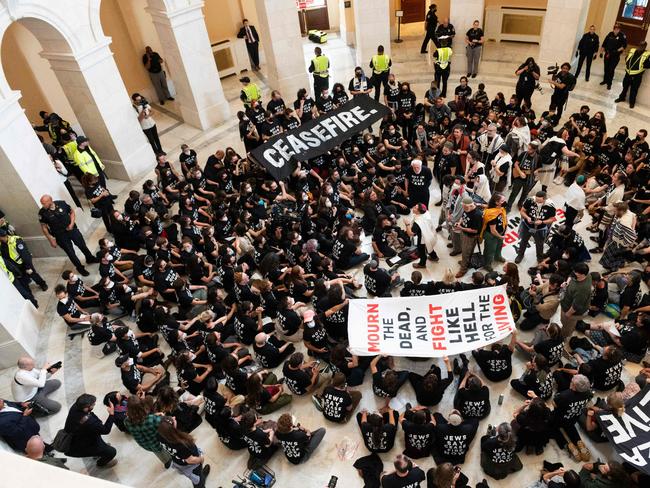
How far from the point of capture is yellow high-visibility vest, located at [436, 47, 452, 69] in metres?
14.9

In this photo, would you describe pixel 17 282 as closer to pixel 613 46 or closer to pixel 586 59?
pixel 613 46

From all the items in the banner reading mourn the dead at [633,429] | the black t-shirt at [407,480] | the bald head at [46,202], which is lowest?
the black t-shirt at [407,480]

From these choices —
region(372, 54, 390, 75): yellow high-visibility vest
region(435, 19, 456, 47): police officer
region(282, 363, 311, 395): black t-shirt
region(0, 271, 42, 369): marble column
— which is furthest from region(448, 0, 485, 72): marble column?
region(0, 271, 42, 369): marble column

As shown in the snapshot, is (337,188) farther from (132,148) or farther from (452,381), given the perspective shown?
(132,148)

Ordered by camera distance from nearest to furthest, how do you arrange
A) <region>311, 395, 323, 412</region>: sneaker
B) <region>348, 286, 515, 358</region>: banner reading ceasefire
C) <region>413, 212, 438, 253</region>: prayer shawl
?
<region>348, 286, 515, 358</region>: banner reading ceasefire, <region>311, 395, 323, 412</region>: sneaker, <region>413, 212, 438, 253</region>: prayer shawl

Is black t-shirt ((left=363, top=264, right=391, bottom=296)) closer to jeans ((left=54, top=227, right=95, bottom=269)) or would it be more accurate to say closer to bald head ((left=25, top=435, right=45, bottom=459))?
bald head ((left=25, top=435, right=45, bottom=459))

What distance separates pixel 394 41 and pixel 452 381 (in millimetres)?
16266

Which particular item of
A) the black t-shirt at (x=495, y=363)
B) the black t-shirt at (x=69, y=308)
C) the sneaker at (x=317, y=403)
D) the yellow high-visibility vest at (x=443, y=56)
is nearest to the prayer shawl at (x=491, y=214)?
the black t-shirt at (x=495, y=363)

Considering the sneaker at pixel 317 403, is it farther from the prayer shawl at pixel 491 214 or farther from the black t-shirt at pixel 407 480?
the prayer shawl at pixel 491 214

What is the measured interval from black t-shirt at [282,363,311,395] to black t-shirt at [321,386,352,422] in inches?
13.5

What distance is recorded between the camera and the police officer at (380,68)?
1464 cm

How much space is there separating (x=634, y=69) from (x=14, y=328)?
1522 cm

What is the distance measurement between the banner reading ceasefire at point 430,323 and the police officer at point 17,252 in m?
6.36

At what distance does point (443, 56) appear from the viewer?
14938mm
